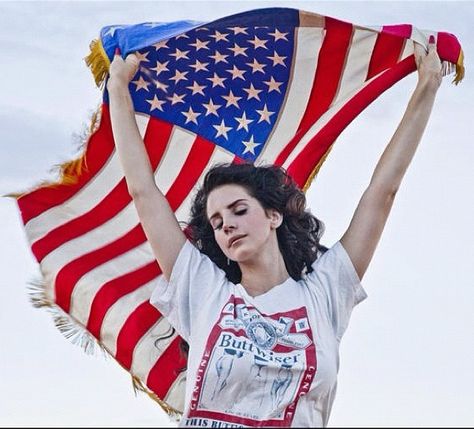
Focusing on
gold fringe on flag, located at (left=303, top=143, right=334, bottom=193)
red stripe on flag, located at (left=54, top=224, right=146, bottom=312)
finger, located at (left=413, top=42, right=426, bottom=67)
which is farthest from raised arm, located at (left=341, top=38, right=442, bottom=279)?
red stripe on flag, located at (left=54, top=224, right=146, bottom=312)

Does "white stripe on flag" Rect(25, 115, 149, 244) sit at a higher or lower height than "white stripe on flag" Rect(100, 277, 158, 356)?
higher

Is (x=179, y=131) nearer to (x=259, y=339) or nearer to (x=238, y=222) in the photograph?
(x=238, y=222)

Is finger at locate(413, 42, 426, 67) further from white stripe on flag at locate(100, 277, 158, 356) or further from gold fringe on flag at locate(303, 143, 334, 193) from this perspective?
white stripe on flag at locate(100, 277, 158, 356)

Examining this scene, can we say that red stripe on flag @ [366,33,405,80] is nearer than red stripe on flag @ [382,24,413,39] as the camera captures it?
No

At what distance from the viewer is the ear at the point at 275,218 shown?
4.46 meters

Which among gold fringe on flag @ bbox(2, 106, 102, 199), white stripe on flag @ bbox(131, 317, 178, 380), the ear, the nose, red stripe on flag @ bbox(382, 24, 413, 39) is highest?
red stripe on flag @ bbox(382, 24, 413, 39)

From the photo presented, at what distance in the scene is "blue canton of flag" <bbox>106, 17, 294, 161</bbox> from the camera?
16.4 feet

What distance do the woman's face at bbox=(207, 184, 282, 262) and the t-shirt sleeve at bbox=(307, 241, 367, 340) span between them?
0.73ft

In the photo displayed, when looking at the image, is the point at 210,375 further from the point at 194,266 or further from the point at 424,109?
the point at 424,109

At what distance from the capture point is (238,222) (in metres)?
4.32

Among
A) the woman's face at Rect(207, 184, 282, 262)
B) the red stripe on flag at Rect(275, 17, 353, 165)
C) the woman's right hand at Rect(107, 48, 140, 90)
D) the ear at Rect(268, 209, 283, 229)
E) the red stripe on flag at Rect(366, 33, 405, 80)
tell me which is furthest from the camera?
the red stripe on flag at Rect(275, 17, 353, 165)

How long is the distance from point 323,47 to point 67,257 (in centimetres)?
145

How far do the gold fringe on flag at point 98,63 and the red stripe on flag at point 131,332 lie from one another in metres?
0.97

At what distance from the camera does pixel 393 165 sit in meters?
4.52
